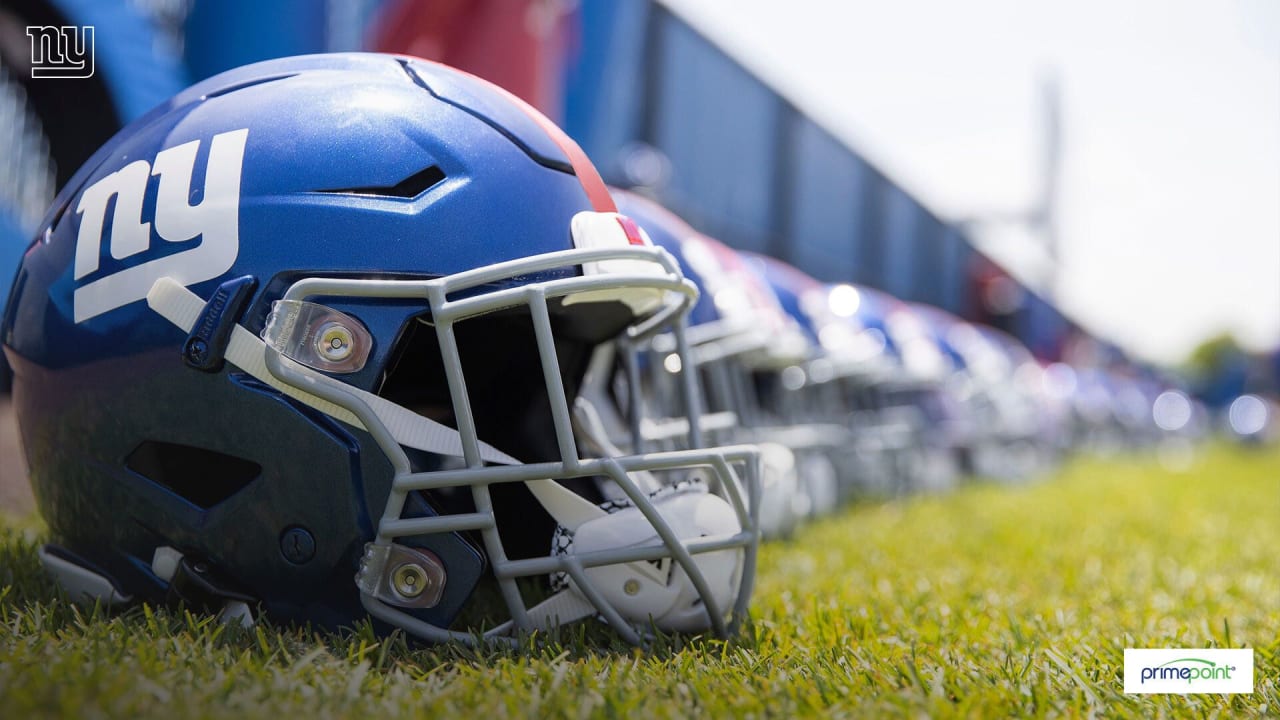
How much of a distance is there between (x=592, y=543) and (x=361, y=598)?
1.07 feet

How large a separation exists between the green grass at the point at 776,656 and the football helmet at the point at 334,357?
0.31 feet

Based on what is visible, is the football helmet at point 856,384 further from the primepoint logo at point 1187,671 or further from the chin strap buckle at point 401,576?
the chin strap buckle at point 401,576

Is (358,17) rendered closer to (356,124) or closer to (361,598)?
(356,124)

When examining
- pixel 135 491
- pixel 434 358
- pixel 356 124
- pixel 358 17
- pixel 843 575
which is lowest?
pixel 843 575

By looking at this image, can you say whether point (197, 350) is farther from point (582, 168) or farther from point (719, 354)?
point (719, 354)

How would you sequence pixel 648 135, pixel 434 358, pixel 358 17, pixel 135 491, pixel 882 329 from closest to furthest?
1. pixel 135 491
2. pixel 434 358
3. pixel 358 17
4. pixel 882 329
5. pixel 648 135

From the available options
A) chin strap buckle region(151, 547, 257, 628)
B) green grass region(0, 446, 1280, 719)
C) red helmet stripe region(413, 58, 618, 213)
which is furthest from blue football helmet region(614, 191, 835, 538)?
chin strap buckle region(151, 547, 257, 628)

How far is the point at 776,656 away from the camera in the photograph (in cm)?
151

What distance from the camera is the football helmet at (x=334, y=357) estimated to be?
4.66 ft

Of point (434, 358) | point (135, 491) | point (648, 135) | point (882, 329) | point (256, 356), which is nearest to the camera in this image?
point (256, 356)

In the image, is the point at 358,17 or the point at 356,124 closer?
the point at 356,124

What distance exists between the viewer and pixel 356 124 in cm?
150

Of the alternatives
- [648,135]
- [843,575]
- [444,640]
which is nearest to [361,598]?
[444,640]

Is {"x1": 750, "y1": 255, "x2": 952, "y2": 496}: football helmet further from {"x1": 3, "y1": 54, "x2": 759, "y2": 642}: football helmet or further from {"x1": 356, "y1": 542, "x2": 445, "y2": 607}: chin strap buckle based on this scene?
{"x1": 356, "y1": 542, "x2": 445, "y2": 607}: chin strap buckle
